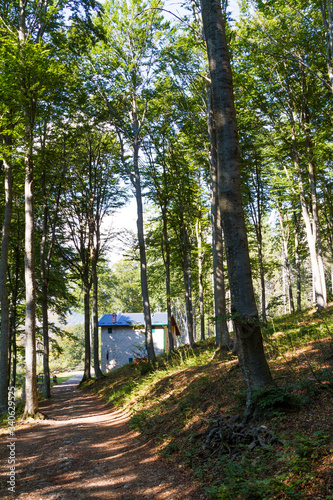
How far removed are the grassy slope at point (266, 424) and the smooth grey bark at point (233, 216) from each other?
0.47 meters

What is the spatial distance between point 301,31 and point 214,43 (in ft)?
29.6

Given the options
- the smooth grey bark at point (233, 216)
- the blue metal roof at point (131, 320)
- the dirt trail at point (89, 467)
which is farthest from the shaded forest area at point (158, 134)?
the blue metal roof at point (131, 320)

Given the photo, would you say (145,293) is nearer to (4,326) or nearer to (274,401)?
(4,326)

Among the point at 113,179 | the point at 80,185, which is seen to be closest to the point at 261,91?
the point at 113,179

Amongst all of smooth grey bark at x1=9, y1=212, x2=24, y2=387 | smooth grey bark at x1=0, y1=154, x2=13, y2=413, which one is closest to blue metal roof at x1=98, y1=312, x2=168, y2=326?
smooth grey bark at x1=9, y1=212, x2=24, y2=387

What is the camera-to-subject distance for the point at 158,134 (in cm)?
1509

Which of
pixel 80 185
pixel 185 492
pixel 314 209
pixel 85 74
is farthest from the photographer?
pixel 80 185

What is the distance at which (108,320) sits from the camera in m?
29.6

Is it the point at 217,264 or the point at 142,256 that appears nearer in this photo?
the point at 217,264

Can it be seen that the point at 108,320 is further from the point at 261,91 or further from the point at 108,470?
the point at 108,470

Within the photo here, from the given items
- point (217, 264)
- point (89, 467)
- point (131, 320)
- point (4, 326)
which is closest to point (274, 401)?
point (89, 467)

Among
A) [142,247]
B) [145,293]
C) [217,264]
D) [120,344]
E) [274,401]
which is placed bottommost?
[120,344]

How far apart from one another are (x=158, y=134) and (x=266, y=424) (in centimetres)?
1367

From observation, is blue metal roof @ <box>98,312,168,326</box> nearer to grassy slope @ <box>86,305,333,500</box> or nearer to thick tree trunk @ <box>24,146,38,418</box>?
thick tree trunk @ <box>24,146,38,418</box>
